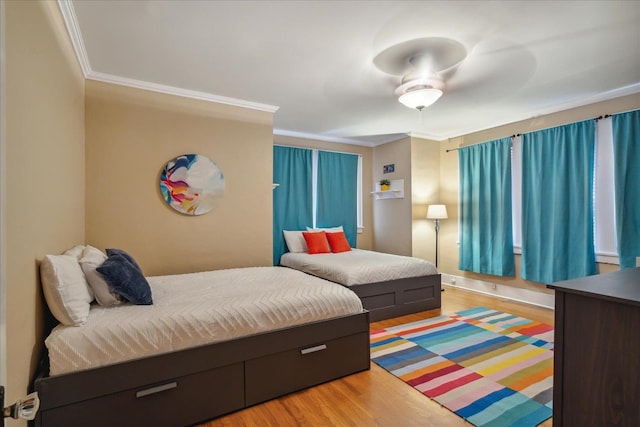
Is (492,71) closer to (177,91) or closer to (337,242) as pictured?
(337,242)

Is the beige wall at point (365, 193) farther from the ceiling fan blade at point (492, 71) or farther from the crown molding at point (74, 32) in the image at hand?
the crown molding at point (74, 32)

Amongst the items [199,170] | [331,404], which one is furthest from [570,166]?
[199,170]

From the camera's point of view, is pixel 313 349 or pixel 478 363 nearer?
pixel 313 349

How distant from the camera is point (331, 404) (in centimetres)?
201

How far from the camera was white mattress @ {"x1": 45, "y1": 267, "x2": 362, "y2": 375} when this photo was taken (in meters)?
1.61

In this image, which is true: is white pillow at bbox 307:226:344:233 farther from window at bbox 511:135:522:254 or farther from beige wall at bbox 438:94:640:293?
window at bbox 511:135:522:254

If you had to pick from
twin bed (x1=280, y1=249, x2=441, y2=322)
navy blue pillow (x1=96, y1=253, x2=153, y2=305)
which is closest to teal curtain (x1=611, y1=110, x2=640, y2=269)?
twin bed (x1=280, y1=249, x2=441, y2=322)

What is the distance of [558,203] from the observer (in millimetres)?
3840

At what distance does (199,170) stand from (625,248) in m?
4.64

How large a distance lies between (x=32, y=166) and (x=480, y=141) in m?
5.16

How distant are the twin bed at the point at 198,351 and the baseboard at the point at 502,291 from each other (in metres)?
2.98

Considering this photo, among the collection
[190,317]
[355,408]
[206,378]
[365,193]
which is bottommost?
[355,408]

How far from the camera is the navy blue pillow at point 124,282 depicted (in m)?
1.99

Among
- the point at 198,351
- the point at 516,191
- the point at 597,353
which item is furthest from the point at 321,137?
the point at 597,353
